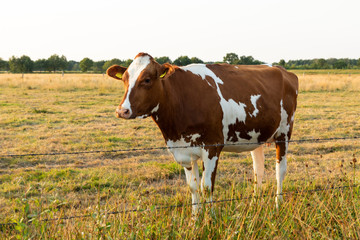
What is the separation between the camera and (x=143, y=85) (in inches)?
147

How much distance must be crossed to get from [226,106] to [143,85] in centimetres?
106

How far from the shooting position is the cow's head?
12.0 feet

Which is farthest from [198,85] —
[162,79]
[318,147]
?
[318,147]

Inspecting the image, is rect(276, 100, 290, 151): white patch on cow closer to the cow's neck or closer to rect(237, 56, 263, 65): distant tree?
the cow's neck

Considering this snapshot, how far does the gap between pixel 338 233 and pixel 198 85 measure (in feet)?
6.84

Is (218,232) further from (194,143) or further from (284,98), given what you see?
(284,98)

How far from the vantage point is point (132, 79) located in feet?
12.3

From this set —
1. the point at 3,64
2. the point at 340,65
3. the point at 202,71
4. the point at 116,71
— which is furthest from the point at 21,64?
the point at 202,71

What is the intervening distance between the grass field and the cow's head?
0.82 meters

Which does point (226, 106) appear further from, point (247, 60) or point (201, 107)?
point (247, 60)

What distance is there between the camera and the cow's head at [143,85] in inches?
144

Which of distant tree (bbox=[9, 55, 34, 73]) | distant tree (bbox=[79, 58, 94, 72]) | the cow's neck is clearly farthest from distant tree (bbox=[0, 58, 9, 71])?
the cow's neck

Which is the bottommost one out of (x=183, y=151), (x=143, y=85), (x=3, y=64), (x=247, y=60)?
(x=183, y=151)

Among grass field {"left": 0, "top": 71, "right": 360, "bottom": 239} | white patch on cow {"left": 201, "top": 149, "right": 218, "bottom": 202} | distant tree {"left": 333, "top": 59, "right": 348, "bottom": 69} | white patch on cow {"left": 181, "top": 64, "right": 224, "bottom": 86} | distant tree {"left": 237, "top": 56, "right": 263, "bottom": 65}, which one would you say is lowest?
grass field {"left": 0, "top": 71, "right": 360, "bottom": 239}
